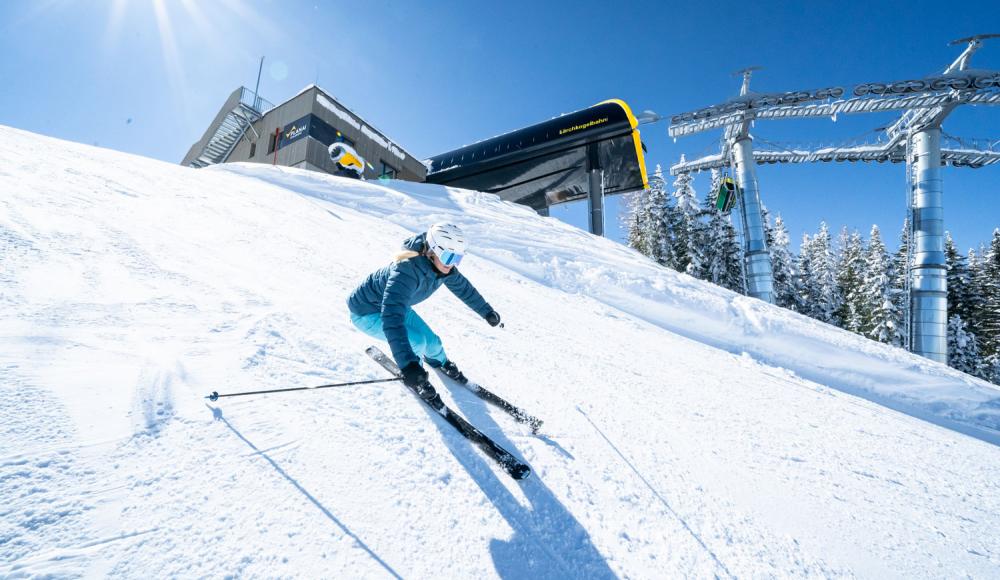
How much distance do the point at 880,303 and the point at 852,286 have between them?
29.4 ft

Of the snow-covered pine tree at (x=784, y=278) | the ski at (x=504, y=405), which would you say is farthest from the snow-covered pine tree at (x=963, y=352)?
the ski at (x=504, y=405)

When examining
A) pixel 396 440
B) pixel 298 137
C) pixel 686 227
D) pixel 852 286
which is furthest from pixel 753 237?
pixel 852 286

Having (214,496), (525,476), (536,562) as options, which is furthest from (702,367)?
(214,496)

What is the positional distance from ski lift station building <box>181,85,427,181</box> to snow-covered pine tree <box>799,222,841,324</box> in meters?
30.2

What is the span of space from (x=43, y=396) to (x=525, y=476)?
240 centimetres

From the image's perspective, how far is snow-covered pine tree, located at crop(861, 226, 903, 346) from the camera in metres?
22.9

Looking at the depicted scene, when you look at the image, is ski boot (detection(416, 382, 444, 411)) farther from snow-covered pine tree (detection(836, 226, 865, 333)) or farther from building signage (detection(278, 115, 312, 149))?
snow-covered pine tree (detection(836, 226, 865, 333))

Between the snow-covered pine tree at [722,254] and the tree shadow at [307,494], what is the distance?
90.9 ft

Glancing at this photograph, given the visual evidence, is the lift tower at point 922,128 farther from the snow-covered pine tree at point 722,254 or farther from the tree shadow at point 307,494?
the tree shadow at point 307,494

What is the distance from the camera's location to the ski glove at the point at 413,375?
8.11ft

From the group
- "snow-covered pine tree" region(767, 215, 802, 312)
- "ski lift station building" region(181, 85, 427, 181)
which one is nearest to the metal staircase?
"ski lift station building" region(181, 85, 427, 181)

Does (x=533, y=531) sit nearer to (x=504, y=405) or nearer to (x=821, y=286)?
(x=504, y=405)

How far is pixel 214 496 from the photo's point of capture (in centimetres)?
162

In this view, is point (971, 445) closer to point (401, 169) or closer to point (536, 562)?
point (536, 562)
